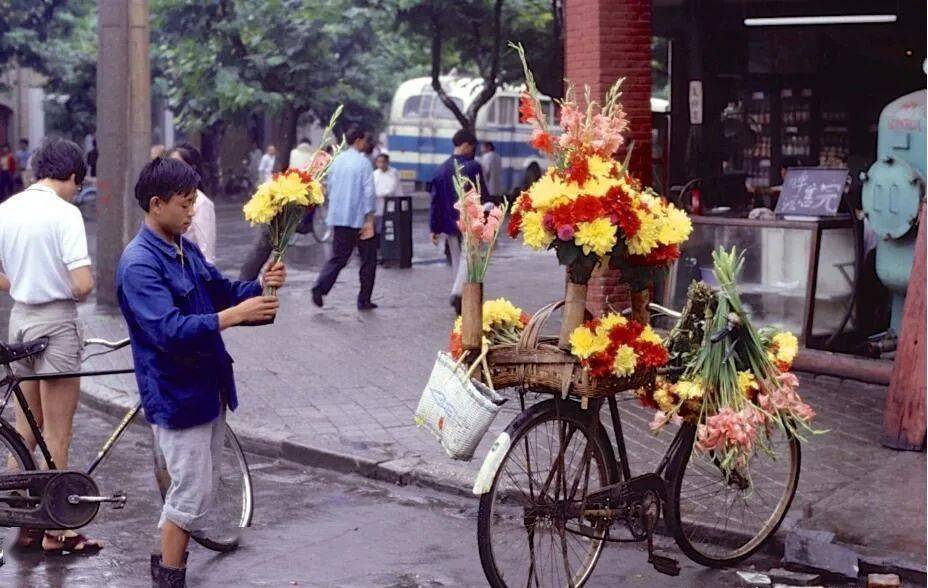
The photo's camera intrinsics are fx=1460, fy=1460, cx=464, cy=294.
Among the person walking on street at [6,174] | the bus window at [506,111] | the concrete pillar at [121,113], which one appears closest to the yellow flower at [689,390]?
the concrete pillar at [121,113]

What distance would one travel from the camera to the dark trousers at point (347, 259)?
14.8 meters

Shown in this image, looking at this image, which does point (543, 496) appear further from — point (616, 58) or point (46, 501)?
point (616, 58)

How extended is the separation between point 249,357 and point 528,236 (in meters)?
6.73

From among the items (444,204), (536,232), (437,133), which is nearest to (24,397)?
(536,232)

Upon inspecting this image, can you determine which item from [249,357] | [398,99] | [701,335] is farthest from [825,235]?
[398,99]

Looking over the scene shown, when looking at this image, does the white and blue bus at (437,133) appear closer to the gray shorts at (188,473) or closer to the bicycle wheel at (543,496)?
the bicycle wheel at (543,496)

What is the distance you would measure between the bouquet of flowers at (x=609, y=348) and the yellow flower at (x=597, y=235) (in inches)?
11.8

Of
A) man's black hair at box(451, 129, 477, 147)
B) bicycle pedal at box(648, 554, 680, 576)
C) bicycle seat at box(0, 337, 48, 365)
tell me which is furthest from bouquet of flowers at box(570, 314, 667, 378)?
man's black hair at box(451, 129, 477, 147)

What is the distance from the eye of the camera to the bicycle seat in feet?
20.5

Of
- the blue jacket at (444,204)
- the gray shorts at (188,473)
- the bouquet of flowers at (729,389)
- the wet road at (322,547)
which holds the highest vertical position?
the blue jacket at (444,204)

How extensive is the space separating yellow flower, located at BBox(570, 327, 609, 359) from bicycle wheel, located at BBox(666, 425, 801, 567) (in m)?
0.86

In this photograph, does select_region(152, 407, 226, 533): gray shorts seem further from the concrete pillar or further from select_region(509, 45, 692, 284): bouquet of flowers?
the concrete pillar

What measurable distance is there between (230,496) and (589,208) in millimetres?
2685

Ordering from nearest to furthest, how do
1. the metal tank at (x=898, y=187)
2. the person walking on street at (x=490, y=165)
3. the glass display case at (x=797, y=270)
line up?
the metal tank at (x=898, y=187), the glass display case at (x=797, y=270), the person walking on street at (x=490, y=165)
